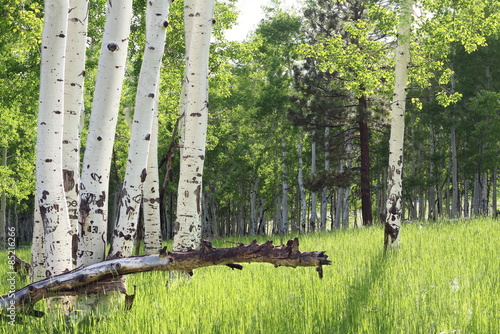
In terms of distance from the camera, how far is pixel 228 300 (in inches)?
209

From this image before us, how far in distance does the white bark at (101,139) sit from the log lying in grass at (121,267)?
424 millimetres

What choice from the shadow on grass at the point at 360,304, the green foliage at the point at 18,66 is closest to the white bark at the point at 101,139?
the shadow on grass at the point at 360,304

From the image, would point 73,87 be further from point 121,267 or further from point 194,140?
point 121,267

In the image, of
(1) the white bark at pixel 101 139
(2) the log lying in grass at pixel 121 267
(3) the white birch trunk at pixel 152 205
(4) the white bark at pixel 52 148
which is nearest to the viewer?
(2) the log lying in grass at pixel 121 267

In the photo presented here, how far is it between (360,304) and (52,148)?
356 cm

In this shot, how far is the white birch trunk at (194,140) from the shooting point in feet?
22.7

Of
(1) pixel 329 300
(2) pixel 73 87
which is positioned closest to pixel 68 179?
(2) pixel 73 87

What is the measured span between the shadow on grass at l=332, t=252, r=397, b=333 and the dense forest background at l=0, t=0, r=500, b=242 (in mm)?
4962

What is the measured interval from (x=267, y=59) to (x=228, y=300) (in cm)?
2628

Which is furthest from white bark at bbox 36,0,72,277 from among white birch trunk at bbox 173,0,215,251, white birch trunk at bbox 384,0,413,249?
white birch trunk at bbox 384,0,413,249

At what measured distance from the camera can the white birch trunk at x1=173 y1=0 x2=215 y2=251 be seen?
692cm

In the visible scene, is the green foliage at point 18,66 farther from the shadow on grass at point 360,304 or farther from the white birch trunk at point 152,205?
the shadow on grass at point 360,304

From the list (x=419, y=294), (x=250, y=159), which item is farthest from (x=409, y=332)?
(x=250, y=159)

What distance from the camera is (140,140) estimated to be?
5105 mm
